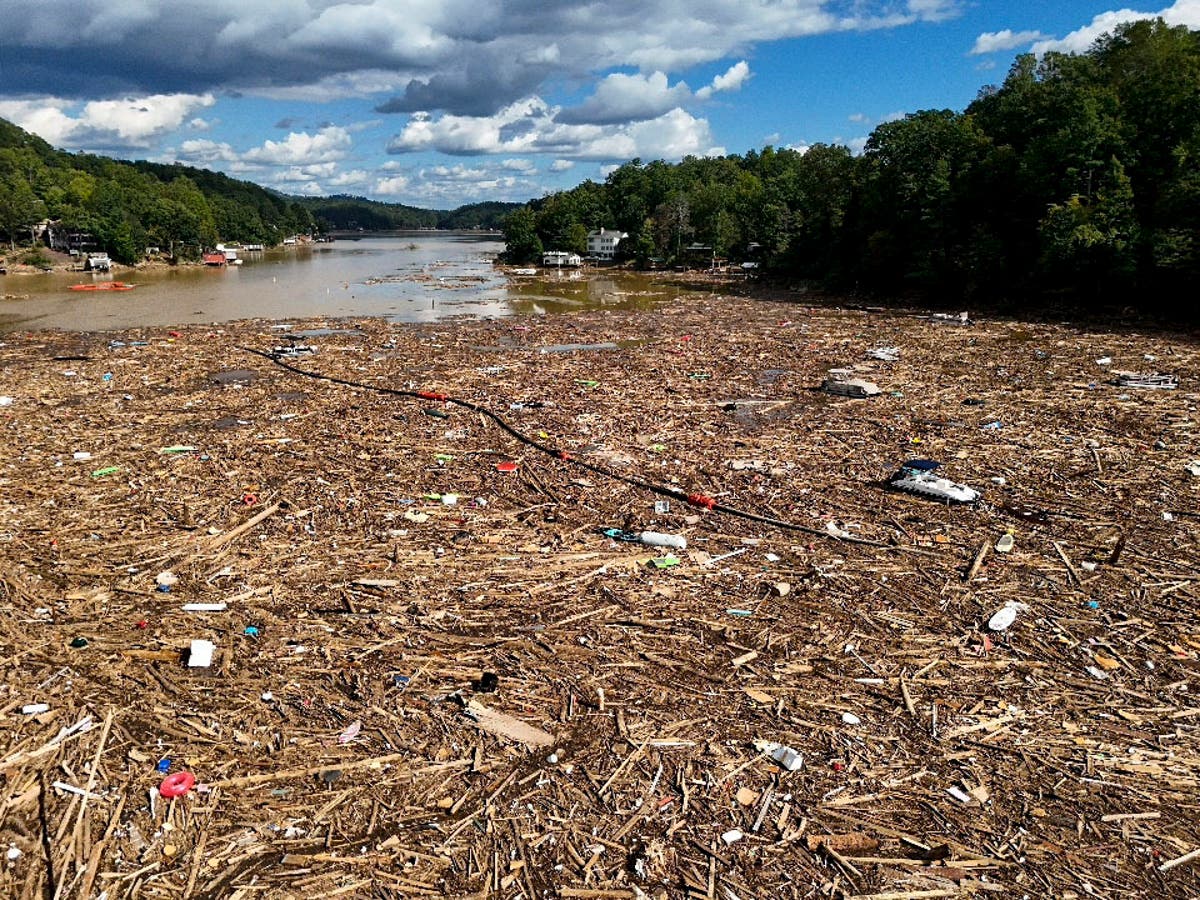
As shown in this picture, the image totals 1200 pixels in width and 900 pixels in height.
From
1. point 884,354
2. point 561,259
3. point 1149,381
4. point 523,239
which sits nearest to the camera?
point 1149,381

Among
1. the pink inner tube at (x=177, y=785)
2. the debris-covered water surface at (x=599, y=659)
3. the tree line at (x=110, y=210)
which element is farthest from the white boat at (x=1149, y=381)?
the tree line at (x=110, y=210)

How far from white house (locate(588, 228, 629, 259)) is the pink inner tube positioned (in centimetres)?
7639

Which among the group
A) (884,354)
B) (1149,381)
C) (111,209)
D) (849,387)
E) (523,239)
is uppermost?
(111,209)

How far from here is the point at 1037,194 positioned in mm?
26125

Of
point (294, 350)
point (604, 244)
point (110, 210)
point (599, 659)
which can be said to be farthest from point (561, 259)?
point (599, 659)

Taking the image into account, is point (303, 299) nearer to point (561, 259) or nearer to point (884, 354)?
point (884, 354)

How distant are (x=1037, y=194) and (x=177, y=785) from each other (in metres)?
30.7

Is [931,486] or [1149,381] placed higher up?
[1149,381]

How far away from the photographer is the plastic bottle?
6588 mm

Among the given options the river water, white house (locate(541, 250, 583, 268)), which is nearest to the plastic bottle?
the river water

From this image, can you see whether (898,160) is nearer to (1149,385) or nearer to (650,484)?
(1149,385)

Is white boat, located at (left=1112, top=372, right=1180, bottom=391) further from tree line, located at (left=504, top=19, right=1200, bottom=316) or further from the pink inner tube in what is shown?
the pink inner tube

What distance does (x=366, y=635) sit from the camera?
16.9ft

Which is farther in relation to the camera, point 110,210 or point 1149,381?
point 110,210
